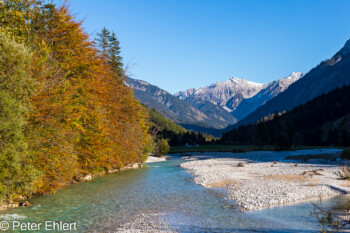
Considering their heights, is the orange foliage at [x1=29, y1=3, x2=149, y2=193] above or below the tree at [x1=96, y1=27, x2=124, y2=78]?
below

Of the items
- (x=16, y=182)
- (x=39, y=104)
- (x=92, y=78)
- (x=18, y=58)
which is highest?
(x=92, y=78)

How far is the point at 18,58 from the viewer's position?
56.9 feet

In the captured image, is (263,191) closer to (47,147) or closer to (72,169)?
(72,169)

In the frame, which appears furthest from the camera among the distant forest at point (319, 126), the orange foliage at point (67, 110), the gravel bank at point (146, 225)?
the distant forest at point (319, 126)

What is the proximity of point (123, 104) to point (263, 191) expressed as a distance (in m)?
29.9

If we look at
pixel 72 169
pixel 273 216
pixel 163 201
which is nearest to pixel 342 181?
pixel 273 216

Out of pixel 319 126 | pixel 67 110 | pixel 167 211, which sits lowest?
pixel 167 211

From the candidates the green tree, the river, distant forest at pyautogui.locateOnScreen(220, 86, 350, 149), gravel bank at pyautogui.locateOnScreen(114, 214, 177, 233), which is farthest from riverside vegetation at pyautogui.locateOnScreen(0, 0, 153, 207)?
distant forest at pyautogui.locateOnScreen(220, 86, 350, 149)

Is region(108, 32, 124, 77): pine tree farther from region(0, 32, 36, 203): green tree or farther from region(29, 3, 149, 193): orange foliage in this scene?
region(0, 32, 36, 203): green tree

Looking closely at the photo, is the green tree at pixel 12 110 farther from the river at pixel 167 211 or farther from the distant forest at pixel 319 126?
the distant forest at pixel 319 126

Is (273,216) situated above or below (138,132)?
below

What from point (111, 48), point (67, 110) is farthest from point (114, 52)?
point (67, 110)

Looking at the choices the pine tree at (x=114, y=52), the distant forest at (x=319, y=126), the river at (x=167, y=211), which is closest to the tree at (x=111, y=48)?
the pine tree at (x=114, y=52)

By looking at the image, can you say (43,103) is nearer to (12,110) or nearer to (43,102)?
(43,102)
